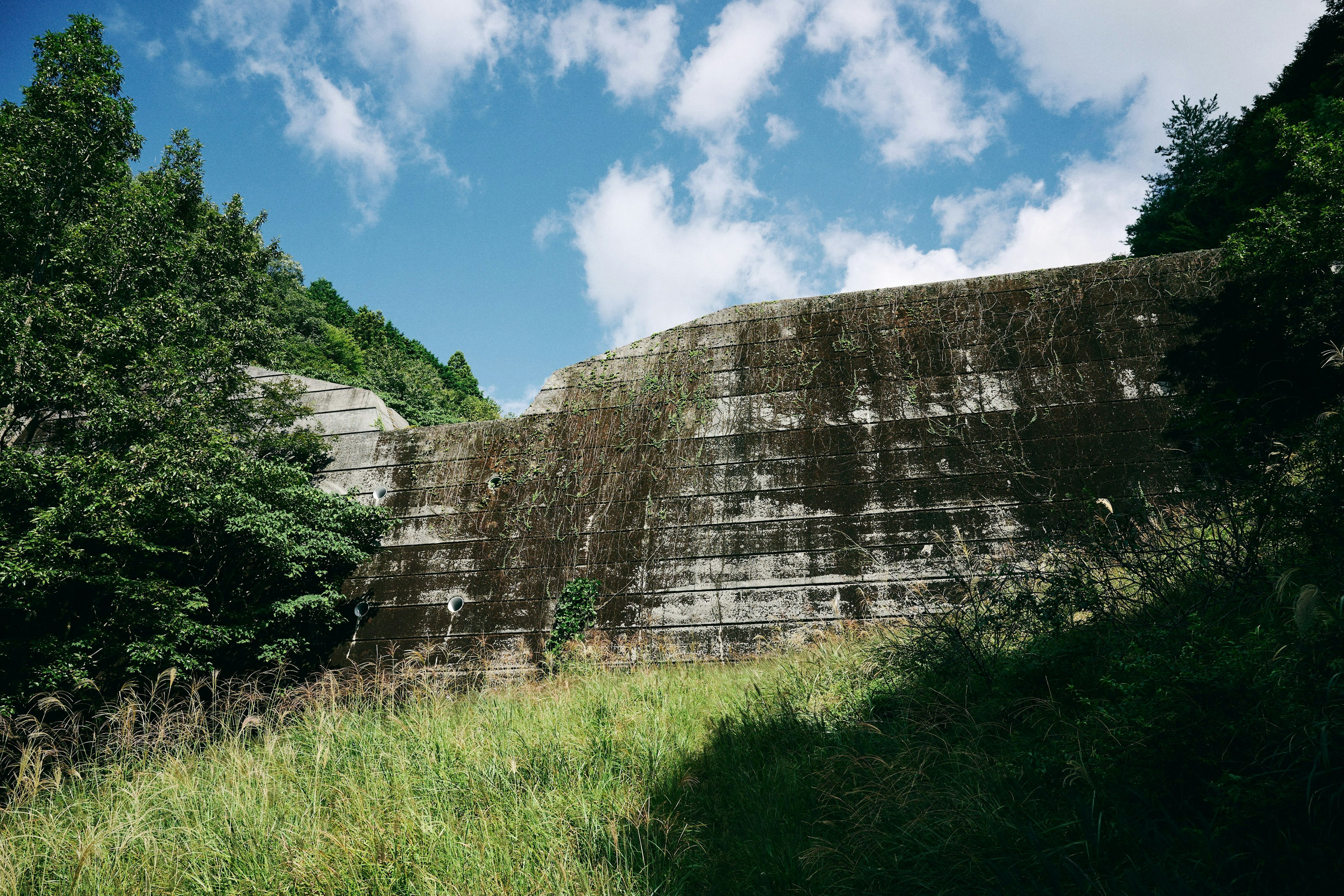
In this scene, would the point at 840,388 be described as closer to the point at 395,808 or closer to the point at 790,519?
the point at 790,519

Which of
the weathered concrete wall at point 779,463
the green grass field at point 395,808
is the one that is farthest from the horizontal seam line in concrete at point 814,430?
the green grass field at point 395,808

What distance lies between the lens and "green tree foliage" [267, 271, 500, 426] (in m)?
24.8

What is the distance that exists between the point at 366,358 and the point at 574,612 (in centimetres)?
3176

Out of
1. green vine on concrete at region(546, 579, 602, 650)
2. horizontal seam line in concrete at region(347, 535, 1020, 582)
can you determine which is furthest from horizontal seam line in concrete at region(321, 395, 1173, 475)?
green vine on concrete at region(546, 579, 602, 650)

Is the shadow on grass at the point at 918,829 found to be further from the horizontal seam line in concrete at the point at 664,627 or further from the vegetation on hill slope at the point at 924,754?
the horizontal seam line in concrete at the point at 664,627

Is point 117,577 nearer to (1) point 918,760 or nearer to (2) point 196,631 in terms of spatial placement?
(2) point 196,631

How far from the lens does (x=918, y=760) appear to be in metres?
3.36

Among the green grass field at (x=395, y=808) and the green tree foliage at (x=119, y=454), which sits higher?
the green tree foliage at (x=119, y=454)

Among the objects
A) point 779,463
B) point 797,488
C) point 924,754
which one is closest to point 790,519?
point 797,488

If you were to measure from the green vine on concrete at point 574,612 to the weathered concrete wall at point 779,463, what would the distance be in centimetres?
16

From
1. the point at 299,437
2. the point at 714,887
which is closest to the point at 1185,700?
the point at 714,887

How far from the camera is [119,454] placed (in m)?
6.95

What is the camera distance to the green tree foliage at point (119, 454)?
6410 millimetres

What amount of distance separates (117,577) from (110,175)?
6017 mm
